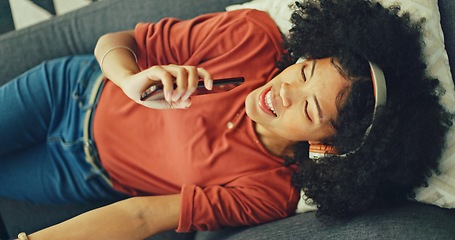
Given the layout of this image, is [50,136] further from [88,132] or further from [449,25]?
[449,25]

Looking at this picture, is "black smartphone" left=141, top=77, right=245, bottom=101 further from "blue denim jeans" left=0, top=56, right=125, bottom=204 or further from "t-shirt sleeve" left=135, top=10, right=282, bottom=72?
"blue denim jeans" left=0, top=56, right=125, bottom=204

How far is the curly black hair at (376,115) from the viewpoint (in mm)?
987

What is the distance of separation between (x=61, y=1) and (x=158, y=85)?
1060 mm

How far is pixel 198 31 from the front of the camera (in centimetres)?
120

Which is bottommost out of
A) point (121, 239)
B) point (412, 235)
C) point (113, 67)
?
point (121, 239)

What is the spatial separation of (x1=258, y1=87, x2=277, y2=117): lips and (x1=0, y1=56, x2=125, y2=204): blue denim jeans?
1.46ft

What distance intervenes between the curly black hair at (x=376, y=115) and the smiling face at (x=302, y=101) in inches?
0.9

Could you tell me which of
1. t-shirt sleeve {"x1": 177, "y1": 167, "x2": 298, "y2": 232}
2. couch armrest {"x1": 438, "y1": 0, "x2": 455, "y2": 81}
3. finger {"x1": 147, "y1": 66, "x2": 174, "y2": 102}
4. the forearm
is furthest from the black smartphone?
couch armrest {"x1": 438, "y1": 0, "x2": 455, "y2": 81}

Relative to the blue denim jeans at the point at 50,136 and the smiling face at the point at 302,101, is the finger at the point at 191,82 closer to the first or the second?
the smiling face at the point at 302,101

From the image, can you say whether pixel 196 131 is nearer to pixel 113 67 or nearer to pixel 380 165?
pixel 113 67

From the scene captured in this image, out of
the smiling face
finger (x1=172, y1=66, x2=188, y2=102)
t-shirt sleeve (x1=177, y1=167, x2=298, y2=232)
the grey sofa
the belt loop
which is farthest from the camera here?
the grey sofa

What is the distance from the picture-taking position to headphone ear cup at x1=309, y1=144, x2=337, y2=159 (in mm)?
1083

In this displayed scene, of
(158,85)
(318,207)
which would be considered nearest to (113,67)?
(158,85)

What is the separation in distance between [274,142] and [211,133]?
15 centimetres
